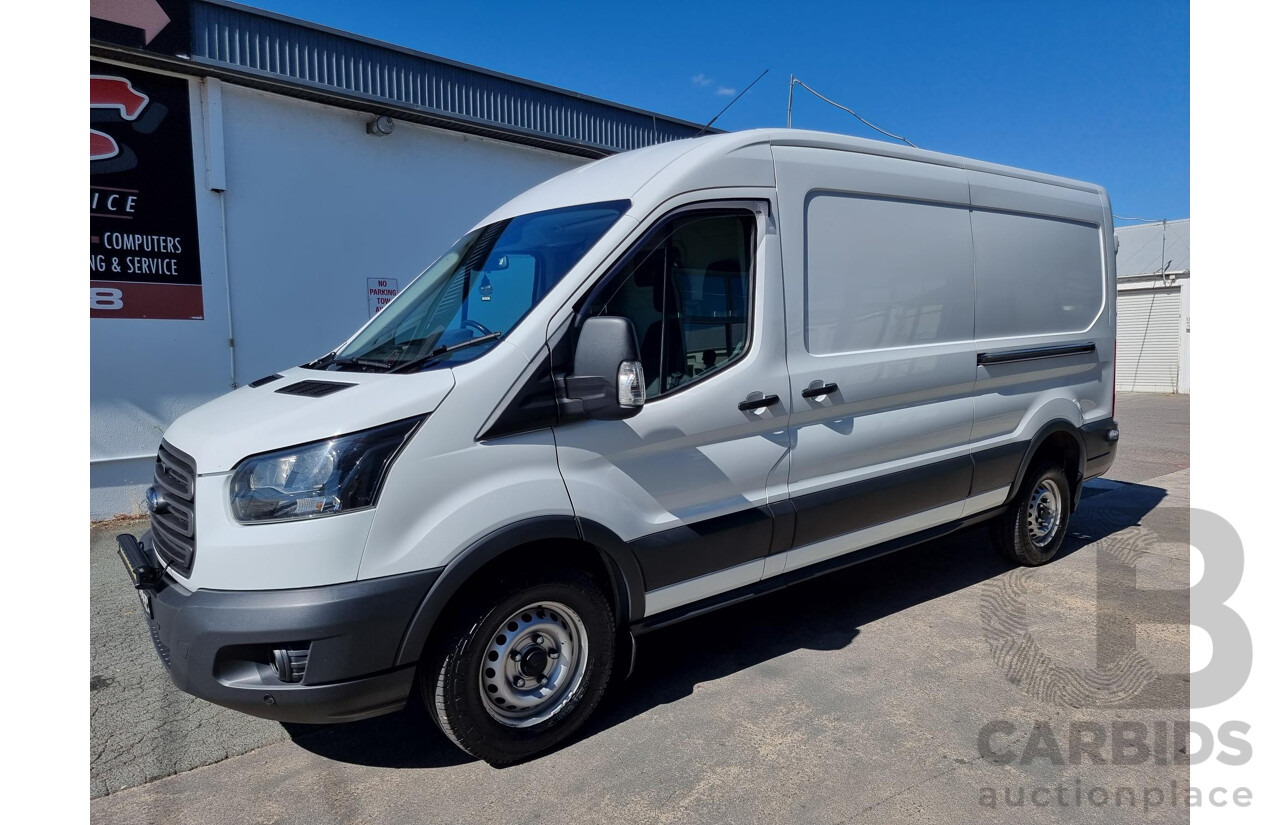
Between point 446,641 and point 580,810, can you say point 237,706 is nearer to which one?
point 446,641

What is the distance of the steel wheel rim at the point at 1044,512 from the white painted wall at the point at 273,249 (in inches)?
255

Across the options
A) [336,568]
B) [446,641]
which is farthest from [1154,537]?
[336,568]

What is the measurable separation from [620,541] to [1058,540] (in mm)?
3996

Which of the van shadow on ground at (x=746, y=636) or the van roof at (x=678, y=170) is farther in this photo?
the van roof at (x=678, y=170)

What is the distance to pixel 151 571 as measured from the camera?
128 inches

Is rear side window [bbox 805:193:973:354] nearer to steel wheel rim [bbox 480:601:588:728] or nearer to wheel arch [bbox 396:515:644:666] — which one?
wheel arch [bbox 396:515:644:666]

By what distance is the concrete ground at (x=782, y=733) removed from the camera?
10.1ft

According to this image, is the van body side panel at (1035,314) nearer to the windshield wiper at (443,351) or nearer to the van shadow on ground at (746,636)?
the van shadow on ground at (746,636)

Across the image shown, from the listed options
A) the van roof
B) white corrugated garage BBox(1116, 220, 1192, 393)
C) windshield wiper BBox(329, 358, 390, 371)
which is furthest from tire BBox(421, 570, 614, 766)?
white corrugated garage BBox(1116, 220, 1192, 393)

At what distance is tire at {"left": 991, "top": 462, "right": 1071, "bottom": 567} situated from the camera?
5707 mm

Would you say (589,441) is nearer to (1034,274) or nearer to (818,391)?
(818,391)

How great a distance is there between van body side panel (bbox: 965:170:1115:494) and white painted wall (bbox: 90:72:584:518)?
19.9 feet

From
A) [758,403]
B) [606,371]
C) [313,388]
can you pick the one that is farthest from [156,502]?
[758,403]

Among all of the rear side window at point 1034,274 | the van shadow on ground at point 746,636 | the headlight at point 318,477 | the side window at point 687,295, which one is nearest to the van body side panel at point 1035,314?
the rear side window at point 1034,274
